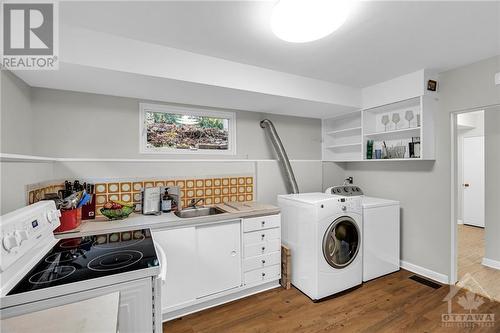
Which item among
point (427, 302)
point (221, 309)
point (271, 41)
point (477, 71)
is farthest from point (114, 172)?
point (477, 71)

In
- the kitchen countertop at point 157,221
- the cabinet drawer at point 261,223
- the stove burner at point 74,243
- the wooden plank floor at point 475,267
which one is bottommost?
the wooden plank floor at point 475,267

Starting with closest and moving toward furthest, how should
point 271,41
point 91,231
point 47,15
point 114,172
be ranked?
point 47,15
point 91,231
point 271,41
point 114,172

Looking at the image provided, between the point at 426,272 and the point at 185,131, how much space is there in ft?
10.7

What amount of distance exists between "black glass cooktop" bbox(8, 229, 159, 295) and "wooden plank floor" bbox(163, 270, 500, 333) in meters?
0.95

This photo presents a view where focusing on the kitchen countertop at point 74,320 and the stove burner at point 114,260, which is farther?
the stove burner at point 114,260

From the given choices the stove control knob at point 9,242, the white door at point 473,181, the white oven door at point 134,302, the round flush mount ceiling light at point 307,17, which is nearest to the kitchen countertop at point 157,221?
the stove control knob at point 9,242

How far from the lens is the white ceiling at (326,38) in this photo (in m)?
1.44

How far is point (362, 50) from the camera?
198 cm

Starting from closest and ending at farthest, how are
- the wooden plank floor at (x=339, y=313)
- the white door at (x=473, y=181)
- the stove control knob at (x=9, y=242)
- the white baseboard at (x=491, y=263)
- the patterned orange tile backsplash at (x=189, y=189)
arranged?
the stove control knob at (x=9, y=242), the wooden plank floor at (x=339, y=313), the patterned orange tile backsplash at (x=189, y=189), the white baseboard at (x=491, y=263), the white door at (x=473, y=181)

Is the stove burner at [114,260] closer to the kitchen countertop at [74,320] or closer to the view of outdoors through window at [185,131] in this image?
the kitchen countertop at [74,320]

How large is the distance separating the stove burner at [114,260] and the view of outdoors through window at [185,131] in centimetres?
144

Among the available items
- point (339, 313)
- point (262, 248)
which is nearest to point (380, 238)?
point (339, 313)

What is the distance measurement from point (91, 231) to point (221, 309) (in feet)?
4.36

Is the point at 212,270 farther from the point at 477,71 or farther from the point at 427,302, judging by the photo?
the point at 477,71
